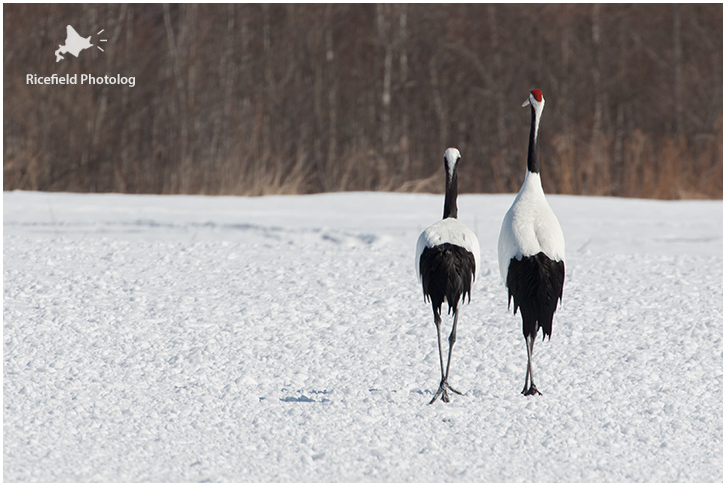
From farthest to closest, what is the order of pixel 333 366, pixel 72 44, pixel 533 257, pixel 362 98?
pixel 362 98 < pixel 72 44 < pixel 333 366 < pixel 533 257

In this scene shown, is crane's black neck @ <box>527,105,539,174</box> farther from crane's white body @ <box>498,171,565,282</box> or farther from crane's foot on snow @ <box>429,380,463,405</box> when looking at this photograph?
crane's foot on snow @ <box>429,380,463,405</box>

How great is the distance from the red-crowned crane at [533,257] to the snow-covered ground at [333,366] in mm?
443

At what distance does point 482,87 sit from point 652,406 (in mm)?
14817

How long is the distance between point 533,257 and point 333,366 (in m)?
1.16

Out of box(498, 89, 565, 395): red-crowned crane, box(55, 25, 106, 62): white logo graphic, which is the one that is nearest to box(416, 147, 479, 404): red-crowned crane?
box(498, 89, 565, 395): red-crowned crane

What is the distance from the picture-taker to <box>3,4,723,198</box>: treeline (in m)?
12.8

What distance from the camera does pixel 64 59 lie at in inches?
520

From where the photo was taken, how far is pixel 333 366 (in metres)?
3.86

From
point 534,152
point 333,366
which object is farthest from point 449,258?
point 333,366

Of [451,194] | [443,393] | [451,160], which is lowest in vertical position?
[443,393]

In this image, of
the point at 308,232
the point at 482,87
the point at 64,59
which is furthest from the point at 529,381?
the point at 482,87

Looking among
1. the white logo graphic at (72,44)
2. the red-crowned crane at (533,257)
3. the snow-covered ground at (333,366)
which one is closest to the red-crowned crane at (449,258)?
the red-crowned crane at (533,257)

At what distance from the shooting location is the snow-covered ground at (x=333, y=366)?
2.94 m

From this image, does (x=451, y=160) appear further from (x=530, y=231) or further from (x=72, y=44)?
(x=72, y=44)
